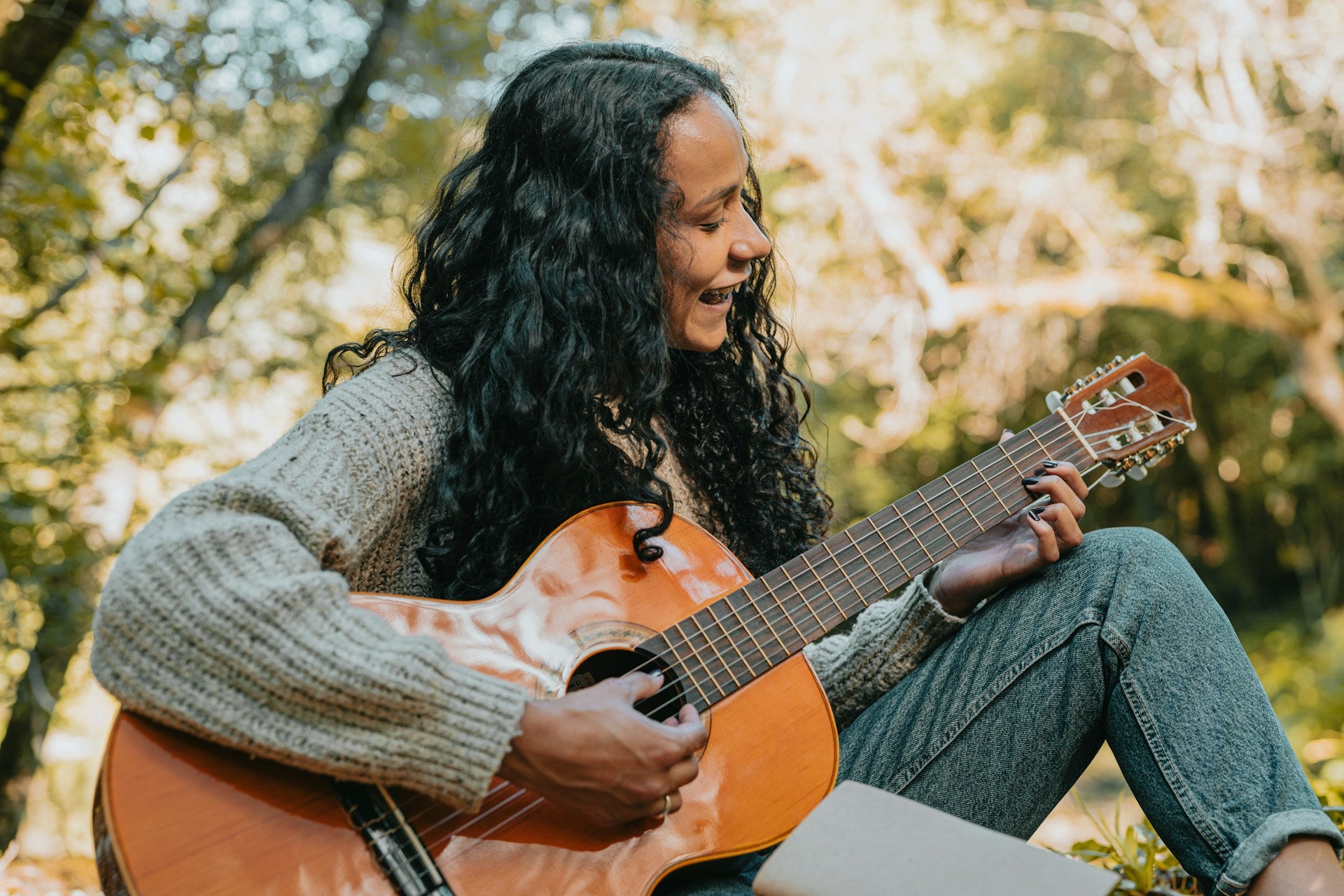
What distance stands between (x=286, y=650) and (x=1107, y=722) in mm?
1220

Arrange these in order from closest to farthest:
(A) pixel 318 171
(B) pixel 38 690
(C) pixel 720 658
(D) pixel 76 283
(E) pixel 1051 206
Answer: (C) pixel 720 658 → (B) pixel 38 690 → (D) pixel 76 283 → (A) pixel 318 171 → (E) pixel 1051 206

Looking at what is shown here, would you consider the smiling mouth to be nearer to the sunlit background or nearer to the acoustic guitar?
the acoustic guitar

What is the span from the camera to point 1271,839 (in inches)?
57.3

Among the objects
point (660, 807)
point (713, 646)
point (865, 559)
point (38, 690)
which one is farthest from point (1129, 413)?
point (38, 690)

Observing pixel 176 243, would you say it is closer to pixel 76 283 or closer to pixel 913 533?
pixel 76 283

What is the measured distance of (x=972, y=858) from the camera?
3.92 ft

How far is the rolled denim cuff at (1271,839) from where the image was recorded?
1457 mm

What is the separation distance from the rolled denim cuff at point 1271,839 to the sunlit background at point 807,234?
2687 millimetres

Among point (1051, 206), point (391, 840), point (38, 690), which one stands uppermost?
point (1051, 206)

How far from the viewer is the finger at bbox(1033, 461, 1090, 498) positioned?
1868 millimetres

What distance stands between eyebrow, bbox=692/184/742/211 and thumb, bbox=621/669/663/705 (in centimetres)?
85

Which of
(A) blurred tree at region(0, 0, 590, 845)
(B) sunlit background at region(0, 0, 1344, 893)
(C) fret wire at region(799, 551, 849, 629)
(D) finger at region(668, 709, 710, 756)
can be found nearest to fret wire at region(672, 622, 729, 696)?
(D) finger at region(668, 709, 710, 756)

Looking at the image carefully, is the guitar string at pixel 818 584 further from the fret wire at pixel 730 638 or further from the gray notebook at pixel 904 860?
the gray notebook at pixel 904 860

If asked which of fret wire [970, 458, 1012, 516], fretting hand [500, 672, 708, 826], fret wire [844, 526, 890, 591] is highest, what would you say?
fret wire [970, 458, 1012, 516]
